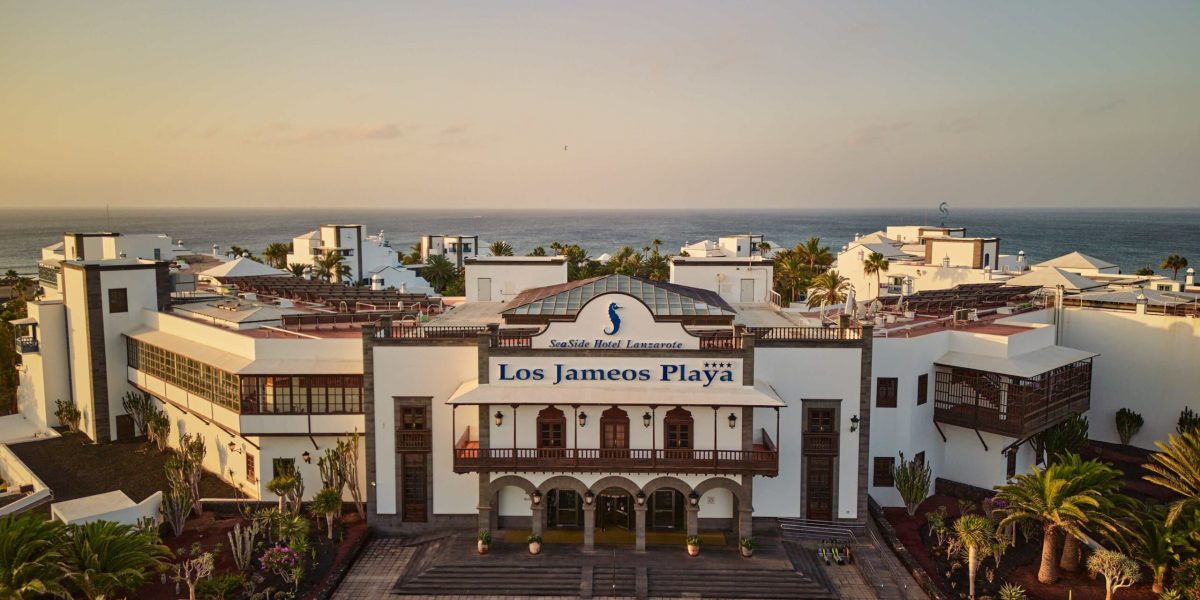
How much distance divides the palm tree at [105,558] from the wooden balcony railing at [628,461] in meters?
8.67

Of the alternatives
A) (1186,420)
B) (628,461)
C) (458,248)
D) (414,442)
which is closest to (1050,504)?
(628,461)

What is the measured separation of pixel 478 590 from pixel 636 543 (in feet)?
17.1

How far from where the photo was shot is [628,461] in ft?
79.9

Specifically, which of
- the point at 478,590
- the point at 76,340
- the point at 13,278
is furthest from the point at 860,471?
the point at 13,278

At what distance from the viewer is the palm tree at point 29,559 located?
17.8 m

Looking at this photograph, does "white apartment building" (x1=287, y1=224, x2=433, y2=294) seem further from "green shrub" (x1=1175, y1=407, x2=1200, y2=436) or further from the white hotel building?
"green shrub" (x1=1175, y1=407, x2=1200, y2=436)

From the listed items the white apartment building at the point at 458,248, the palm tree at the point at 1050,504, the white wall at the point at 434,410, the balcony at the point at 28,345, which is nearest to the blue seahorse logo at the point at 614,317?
the white wall at the point at 434,410

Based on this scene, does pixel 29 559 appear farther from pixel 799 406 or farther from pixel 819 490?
pixel 819 490

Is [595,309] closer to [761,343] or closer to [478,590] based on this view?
[761,343]

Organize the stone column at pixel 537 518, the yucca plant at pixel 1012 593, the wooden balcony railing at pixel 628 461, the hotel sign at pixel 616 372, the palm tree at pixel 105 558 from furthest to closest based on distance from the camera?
the stone column at pixel 537 518, the hotel sign at pixel 616 372, the wooden balcony railing at pixel 628 461, the yucca plant at pixel 1012 593, the palm tree at pixel 105 558

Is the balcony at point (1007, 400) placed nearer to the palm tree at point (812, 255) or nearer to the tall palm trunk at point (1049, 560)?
the tall palm trunk at point (1049, 560)

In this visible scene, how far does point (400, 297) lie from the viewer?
128 ft

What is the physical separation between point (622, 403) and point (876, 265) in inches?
1455

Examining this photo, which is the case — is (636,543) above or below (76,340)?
below
